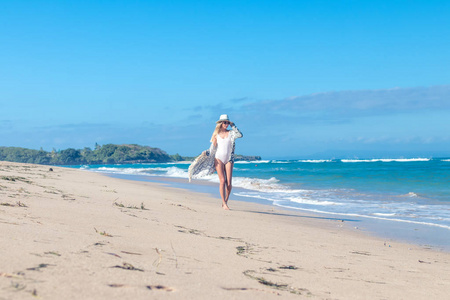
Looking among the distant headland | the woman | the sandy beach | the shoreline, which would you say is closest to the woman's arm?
the woman

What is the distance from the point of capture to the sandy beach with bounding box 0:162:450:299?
222 centimetres

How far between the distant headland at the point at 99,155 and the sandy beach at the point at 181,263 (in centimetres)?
8696

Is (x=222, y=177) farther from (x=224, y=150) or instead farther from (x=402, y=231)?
(x=402, y=231)

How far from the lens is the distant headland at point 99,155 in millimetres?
85125

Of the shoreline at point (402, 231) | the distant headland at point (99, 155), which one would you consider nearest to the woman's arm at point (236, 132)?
the shoreline at point (402, 231)

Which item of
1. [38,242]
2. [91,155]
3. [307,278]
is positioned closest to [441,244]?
[307,278]

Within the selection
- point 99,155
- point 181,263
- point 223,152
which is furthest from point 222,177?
point 99,155

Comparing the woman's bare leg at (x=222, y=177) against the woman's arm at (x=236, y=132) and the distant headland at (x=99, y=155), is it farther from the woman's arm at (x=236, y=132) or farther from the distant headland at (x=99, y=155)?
the distant headland at (x=99, y=155)

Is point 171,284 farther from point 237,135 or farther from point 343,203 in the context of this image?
point 343,203

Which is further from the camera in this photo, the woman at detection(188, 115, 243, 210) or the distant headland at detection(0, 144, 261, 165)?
the distant headland at detection(0, 144, 261, 165)

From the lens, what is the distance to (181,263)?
2992 millimetres

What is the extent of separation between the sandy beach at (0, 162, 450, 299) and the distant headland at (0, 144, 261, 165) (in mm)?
86961

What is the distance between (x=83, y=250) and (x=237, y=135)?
20.6 feet

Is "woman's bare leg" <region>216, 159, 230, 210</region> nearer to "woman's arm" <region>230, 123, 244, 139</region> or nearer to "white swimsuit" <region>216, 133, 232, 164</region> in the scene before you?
"white swimsuit" <region>216, 133, 232, 164</region>
